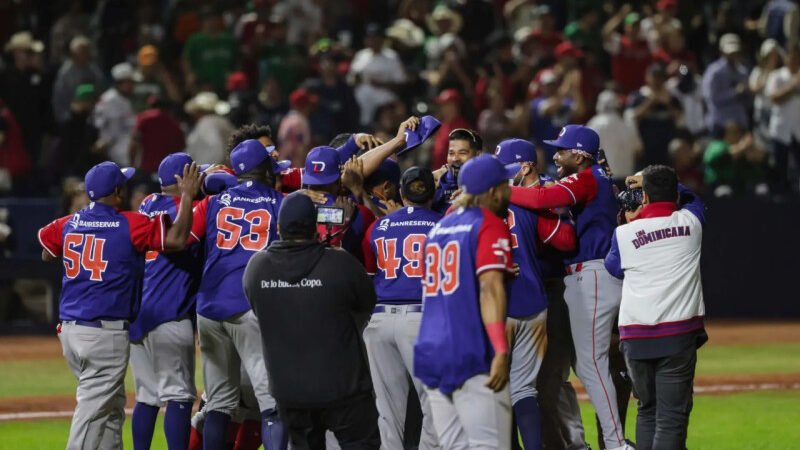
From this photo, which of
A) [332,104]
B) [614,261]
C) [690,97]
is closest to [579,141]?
[614,261]

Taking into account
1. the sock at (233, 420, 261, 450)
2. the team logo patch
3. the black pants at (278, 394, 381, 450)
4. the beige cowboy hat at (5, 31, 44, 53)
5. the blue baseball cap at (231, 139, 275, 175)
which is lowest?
the sock at (233, 420, 261, 450)

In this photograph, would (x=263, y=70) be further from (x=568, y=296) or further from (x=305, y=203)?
(x=305, y=203)

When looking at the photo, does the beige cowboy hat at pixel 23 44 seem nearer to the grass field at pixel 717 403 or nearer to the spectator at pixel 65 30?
the spectator at pixel 65 30

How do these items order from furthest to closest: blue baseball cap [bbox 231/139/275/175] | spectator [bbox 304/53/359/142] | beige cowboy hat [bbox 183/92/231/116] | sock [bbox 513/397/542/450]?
spectator [bbox 304/53/359/142]
beige cowboy hat [bbox 183/92/231/116]
blue baseball cap [bbox 231/139/275/175]
sock [bbox 513/397/542/450]

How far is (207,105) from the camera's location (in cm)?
1877

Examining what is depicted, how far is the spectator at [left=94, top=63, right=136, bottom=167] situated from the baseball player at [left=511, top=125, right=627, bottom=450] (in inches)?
391

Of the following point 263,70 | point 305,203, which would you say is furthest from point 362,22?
point 305,203

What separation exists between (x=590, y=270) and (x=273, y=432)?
2.47m

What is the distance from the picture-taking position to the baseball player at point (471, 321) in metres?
7.54

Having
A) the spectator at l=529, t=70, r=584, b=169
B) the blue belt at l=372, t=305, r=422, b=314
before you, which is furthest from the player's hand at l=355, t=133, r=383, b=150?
the spectator at l=529, t=70, r=584, b=169

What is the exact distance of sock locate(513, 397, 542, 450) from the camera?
9141mm

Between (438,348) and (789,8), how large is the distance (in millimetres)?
15601

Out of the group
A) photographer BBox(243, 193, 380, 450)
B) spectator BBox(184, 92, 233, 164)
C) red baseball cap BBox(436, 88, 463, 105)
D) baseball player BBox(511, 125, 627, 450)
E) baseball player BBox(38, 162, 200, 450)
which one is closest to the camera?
photographer BBox(243, 193, 380, 450)

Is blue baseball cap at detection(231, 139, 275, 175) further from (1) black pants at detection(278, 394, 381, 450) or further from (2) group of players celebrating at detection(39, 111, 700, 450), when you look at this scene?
(1) black pants at detection(278, 394, 381, 450)
